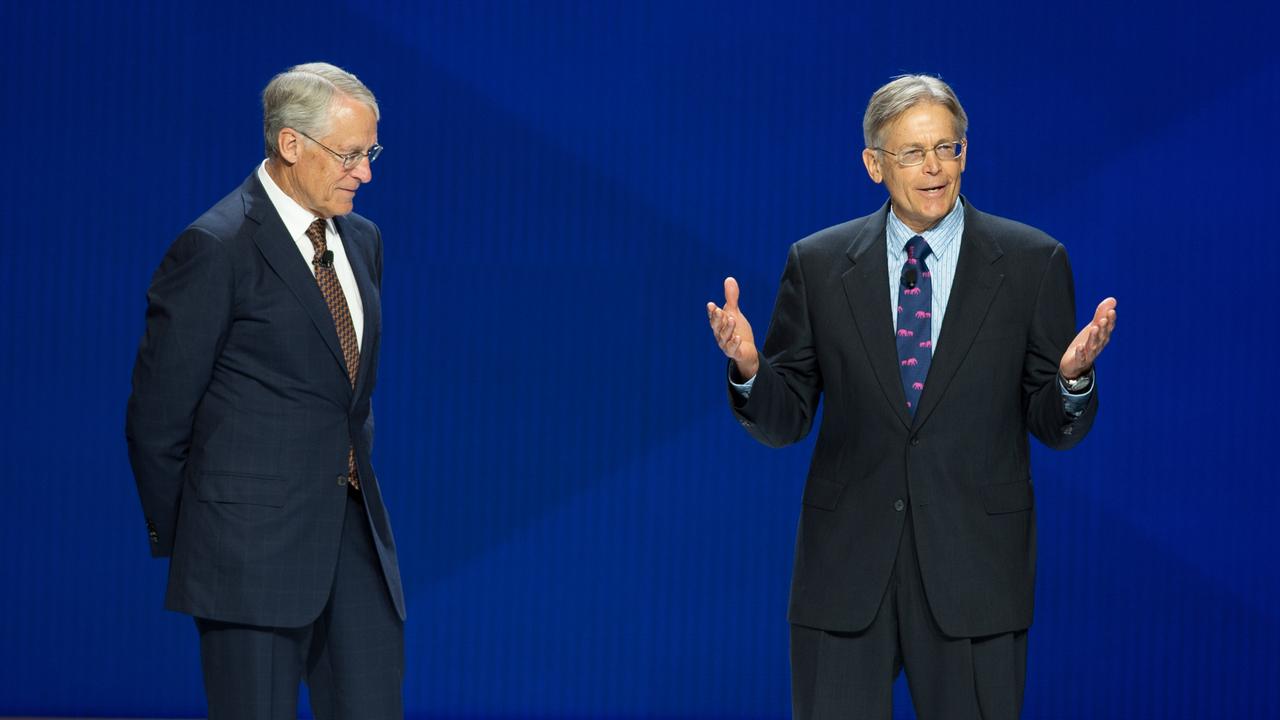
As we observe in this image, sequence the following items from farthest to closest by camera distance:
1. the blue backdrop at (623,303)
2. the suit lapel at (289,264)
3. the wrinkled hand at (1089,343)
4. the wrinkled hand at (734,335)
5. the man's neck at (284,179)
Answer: the blue backdrop at (623,303) → the man's neck at (284,179) → the suit lapel at (289,264) → the wrinkled hand at (734,335) → the wrinkled hand at (1089,343)

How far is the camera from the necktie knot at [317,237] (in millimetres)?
2639

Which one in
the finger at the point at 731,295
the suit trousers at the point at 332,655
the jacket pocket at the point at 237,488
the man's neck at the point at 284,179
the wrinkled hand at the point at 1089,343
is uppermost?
the man's neck at the point at 284,179

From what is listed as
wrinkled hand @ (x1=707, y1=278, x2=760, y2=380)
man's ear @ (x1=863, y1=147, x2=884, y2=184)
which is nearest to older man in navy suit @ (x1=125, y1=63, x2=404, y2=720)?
wrinkled hand @ (x1=707, y1=278, x2=760, y2=380)

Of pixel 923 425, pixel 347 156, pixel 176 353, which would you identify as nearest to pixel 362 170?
pixel 347 156

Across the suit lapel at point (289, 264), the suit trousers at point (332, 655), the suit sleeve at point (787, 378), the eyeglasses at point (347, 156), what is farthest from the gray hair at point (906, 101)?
the suit trousers at point (332, 655)

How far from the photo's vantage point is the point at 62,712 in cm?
432

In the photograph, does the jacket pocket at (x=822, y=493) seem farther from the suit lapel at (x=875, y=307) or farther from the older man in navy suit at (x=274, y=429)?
the older man in navy suit at (x=274, y=429)

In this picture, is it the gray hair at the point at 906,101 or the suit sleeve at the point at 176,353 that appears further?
the gray hair at the point at 906,101

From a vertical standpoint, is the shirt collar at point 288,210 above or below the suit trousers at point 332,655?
above

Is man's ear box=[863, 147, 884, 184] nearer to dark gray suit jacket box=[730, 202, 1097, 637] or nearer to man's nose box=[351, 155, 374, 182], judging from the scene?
dark gray suit jacket box=[730, 202, 1097, 637]

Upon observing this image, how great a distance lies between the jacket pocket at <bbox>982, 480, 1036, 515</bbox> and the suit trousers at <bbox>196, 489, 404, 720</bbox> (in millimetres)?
1064

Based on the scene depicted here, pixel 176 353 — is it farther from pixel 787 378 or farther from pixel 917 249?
pixel 917 249

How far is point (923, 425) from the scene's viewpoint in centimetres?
247

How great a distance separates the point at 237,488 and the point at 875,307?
111cm
